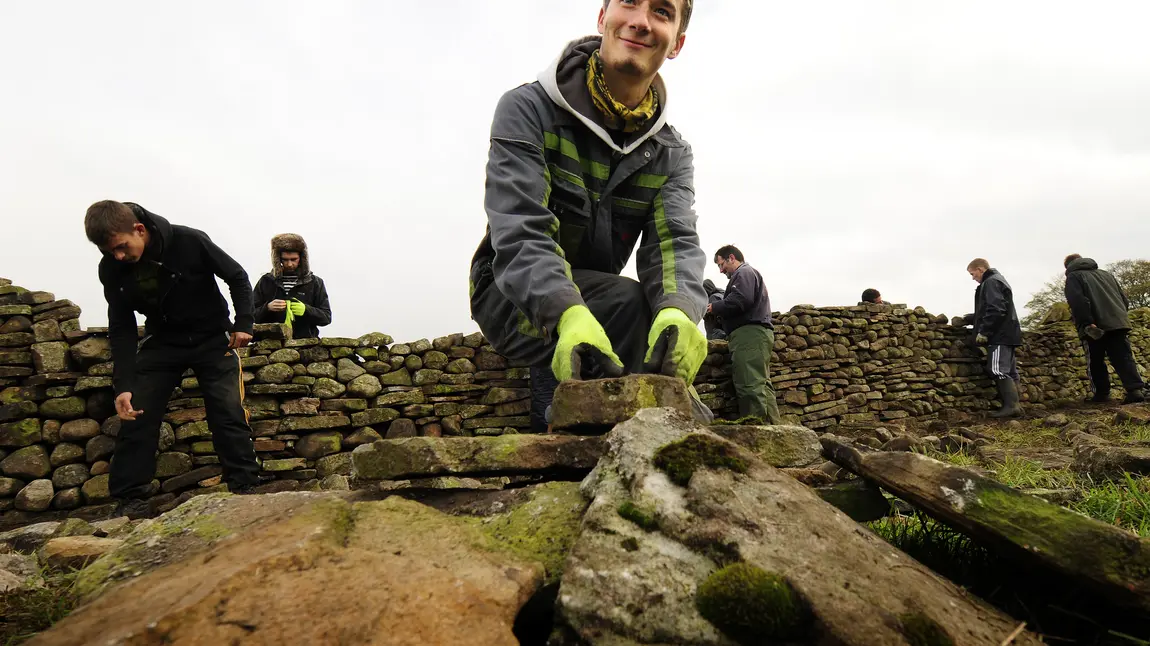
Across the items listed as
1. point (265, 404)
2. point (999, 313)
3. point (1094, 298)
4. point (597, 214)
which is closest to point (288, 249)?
point (265, 404)

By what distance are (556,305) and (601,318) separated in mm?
525

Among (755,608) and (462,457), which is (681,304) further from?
(755,608)

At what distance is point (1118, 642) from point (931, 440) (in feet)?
16.1

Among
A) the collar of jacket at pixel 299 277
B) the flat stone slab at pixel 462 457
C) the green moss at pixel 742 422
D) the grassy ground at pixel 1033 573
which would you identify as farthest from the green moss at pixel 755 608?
the collar of jacket at pixel 299 277

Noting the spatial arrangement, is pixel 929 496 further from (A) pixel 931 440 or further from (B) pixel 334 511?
(A) pixel 931 440

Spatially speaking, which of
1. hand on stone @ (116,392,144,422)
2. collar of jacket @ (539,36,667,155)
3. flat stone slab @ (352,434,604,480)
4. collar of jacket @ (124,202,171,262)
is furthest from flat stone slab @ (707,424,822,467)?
hand on stone @ (116,392,144,422)

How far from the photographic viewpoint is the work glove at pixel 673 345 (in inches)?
80.7

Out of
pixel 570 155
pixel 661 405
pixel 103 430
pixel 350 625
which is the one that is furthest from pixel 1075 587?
pixel 103 430

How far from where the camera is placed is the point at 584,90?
7.60 feet

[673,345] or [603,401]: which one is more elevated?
[673,345]

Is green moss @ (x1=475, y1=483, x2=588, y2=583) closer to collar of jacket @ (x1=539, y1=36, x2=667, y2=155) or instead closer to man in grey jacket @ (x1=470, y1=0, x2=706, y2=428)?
man in grey jacket @ (x1=470, y1=0, x2=706, y2=428)

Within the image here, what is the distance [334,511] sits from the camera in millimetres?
1363

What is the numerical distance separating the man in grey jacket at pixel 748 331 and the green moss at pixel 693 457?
634cm

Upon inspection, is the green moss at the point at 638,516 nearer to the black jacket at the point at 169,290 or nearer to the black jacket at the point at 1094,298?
the black jacket at the point at 169,290
